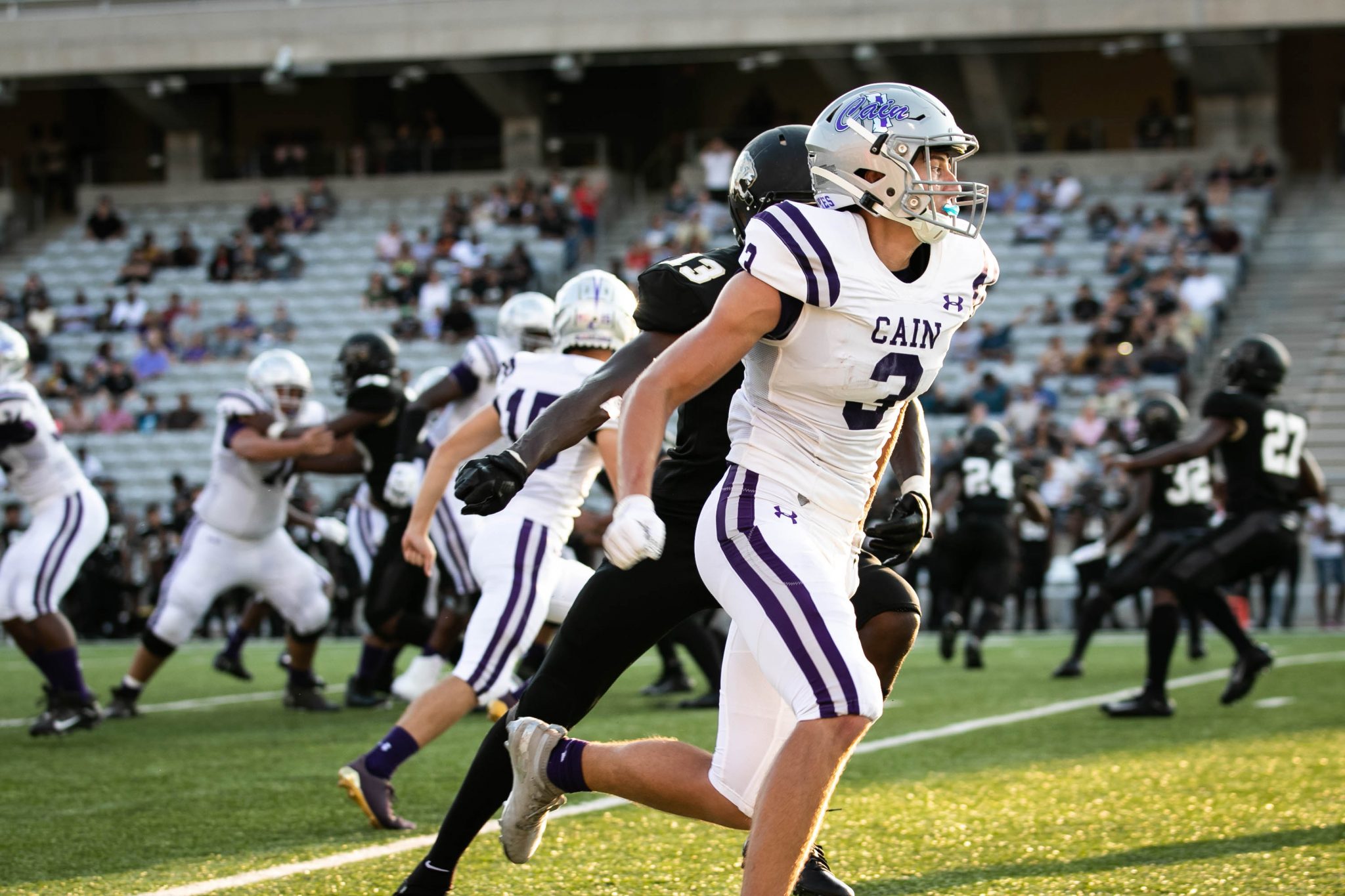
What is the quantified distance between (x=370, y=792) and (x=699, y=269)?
2.07m

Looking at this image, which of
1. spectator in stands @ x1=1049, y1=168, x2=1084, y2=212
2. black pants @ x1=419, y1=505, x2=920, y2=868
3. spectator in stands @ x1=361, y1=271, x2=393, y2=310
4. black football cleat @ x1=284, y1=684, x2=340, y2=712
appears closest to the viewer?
black pants @ x1=419, y1=505, x2=920, y2=868

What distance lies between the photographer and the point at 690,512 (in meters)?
3.96

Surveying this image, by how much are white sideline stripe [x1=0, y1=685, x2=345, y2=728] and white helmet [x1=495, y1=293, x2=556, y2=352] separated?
283 cm

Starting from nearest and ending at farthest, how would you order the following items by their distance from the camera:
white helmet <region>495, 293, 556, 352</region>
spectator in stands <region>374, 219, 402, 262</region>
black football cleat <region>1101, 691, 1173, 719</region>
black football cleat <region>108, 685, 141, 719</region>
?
1. white helmet <region>495, 293, 556, 352</region>
2. black football cleat <region>1101, 691, 1173, 719</region>
3. black football cleat <region>108, 685, 141, 719</region>
4. spectator in stands <region>374, 219, 402, 262</region>

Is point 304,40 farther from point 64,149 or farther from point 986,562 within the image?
point 986,562

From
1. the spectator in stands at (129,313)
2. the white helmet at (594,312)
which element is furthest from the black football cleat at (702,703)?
the spectator in stands at (129,313)

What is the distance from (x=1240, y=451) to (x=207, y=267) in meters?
18.0

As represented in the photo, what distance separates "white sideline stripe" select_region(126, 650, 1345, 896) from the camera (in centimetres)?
425

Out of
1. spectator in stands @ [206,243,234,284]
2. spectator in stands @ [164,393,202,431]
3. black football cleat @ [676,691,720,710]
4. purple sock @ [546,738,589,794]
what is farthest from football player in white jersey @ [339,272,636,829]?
spectator in stands @ [206,243,234,284]

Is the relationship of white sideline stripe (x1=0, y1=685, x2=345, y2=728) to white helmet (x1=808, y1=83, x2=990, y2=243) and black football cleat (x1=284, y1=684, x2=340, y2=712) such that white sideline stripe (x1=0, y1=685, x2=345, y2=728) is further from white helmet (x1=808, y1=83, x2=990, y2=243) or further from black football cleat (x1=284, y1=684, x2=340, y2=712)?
white helmet (x1=808, y1=83, x2=990, y2=243)

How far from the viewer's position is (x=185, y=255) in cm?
2352

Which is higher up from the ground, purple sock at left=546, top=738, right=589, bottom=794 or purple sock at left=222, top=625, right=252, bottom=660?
purple sock at left=546, top=738, right=589, bottom=794

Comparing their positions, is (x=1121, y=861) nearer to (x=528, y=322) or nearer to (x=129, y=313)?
(x=528, y=322)

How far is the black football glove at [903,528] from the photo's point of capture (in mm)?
3727
